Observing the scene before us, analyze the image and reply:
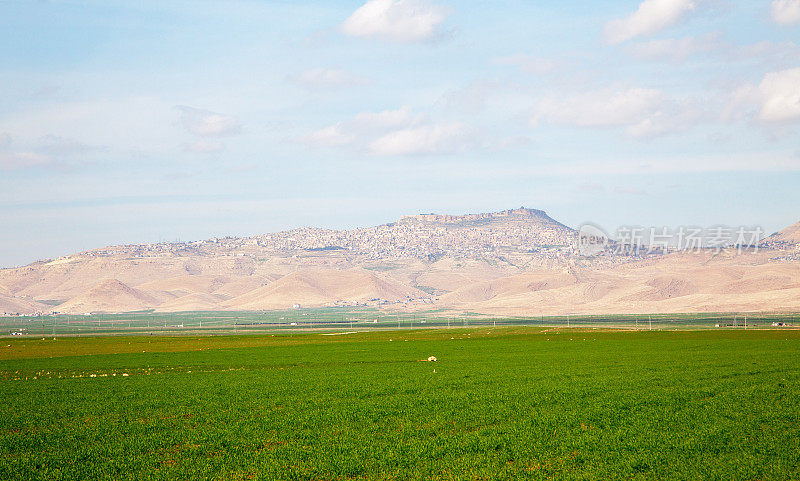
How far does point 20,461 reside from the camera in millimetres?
18641

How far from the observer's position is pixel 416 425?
919 inches

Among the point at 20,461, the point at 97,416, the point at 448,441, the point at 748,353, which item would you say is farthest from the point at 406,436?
the point at 748,353

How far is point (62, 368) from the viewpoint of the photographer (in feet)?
183

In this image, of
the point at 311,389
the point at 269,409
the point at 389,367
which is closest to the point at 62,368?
the point at 389,367

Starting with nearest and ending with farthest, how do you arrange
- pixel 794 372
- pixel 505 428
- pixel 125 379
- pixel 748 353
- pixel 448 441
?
pixel 448 441
pixel 505 428
pixel 794 372
pixel 125 379
pixel 748 353

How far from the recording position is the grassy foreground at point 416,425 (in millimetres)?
17516

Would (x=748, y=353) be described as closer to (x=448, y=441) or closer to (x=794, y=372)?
(x=794, y=372)

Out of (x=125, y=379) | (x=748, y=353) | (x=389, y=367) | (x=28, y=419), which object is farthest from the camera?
(x=748, y=353)

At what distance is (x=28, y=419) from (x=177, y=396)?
725 centimetres

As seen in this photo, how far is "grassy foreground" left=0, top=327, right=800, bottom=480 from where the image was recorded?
1752cm

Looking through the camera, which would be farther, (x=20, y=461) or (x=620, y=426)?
(x=620, y=426)

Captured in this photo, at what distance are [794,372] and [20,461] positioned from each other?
36311 mm

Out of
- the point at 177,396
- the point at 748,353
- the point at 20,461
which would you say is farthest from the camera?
the point at 748,353

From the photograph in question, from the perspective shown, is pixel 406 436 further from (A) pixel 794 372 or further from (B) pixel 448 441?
(A) pixel 794 372
